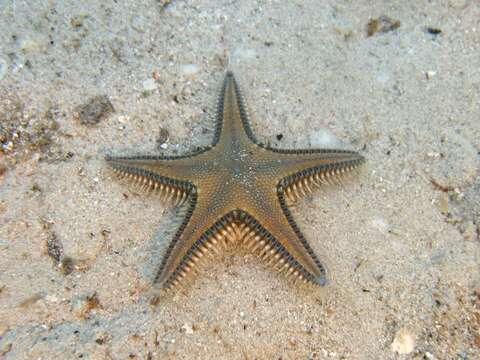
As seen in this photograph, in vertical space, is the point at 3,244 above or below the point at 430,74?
→ below

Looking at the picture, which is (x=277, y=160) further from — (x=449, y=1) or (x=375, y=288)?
(x=449, y=1)

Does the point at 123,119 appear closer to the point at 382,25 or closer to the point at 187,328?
the point at 187,328

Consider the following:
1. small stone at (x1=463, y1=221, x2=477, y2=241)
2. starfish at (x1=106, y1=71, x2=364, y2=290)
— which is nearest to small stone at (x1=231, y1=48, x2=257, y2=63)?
starfish at (x1=106, y1=71, x2=364, y2=290)

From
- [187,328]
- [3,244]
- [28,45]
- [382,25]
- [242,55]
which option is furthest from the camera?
[382,25]

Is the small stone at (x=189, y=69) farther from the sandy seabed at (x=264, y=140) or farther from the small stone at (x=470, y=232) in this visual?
the small stone at (x=470, y=232)

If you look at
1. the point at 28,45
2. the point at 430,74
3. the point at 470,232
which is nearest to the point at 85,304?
the point at 28,45

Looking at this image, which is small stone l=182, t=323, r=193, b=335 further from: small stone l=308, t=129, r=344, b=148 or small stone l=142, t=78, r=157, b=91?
small stone l=142, t=78, r=157, b=91

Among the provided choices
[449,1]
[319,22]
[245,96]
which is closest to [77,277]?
[245,96]
